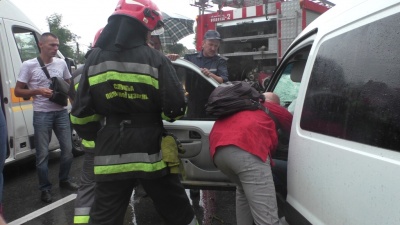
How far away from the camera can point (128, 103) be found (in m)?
2.13

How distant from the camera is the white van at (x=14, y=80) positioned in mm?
4473

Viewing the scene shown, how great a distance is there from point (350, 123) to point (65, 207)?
11.2 feet

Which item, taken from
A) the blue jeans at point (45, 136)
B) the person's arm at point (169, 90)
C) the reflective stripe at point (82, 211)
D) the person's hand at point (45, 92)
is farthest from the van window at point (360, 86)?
the blue jeans at point (45, 136)

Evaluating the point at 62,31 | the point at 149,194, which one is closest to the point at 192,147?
the point at 149,194

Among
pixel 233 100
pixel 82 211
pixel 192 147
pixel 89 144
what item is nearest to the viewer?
pixel 233 100

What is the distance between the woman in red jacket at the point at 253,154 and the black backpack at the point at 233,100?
0.14ft

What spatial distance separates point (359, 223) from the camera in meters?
1.36

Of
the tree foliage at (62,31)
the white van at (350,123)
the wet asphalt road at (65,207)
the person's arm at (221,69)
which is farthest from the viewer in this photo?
the tree foliage at (62,31)

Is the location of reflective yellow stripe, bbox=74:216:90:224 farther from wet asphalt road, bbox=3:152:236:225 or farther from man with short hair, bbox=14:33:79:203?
man with short hair, bbox=14:33:79:203

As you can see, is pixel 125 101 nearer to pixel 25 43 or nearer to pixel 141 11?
pixel 141 11

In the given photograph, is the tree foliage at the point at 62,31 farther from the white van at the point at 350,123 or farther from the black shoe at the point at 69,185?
the white van at the point at 350,123

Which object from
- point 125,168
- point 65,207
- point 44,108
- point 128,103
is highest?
point 128,103

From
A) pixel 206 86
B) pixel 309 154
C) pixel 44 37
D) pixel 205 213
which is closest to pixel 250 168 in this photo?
pixel 309 154

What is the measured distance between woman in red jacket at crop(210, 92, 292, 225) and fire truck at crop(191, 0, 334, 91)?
399 centimetres
